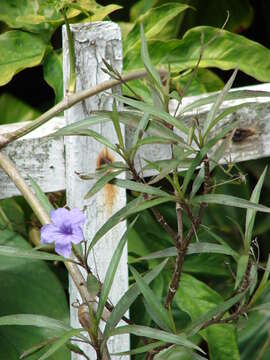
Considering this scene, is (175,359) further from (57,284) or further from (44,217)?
(44,217)

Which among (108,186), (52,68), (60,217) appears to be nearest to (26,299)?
(108,186)

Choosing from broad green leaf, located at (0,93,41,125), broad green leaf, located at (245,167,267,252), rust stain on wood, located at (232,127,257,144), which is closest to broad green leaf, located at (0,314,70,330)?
broad green leaf, located at (245,167,267,252)

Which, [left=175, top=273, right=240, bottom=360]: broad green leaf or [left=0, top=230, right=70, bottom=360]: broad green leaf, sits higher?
[left=0, top=230, right=70, bottom=360]: broad green leaf

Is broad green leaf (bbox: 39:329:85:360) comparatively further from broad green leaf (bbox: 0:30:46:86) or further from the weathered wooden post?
broad green leaf (bbox: 0:30:46:86)

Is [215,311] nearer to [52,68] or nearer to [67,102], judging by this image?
[67,102]

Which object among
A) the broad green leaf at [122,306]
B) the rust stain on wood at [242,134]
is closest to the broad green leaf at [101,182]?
the broad green leaf at [122,306]
